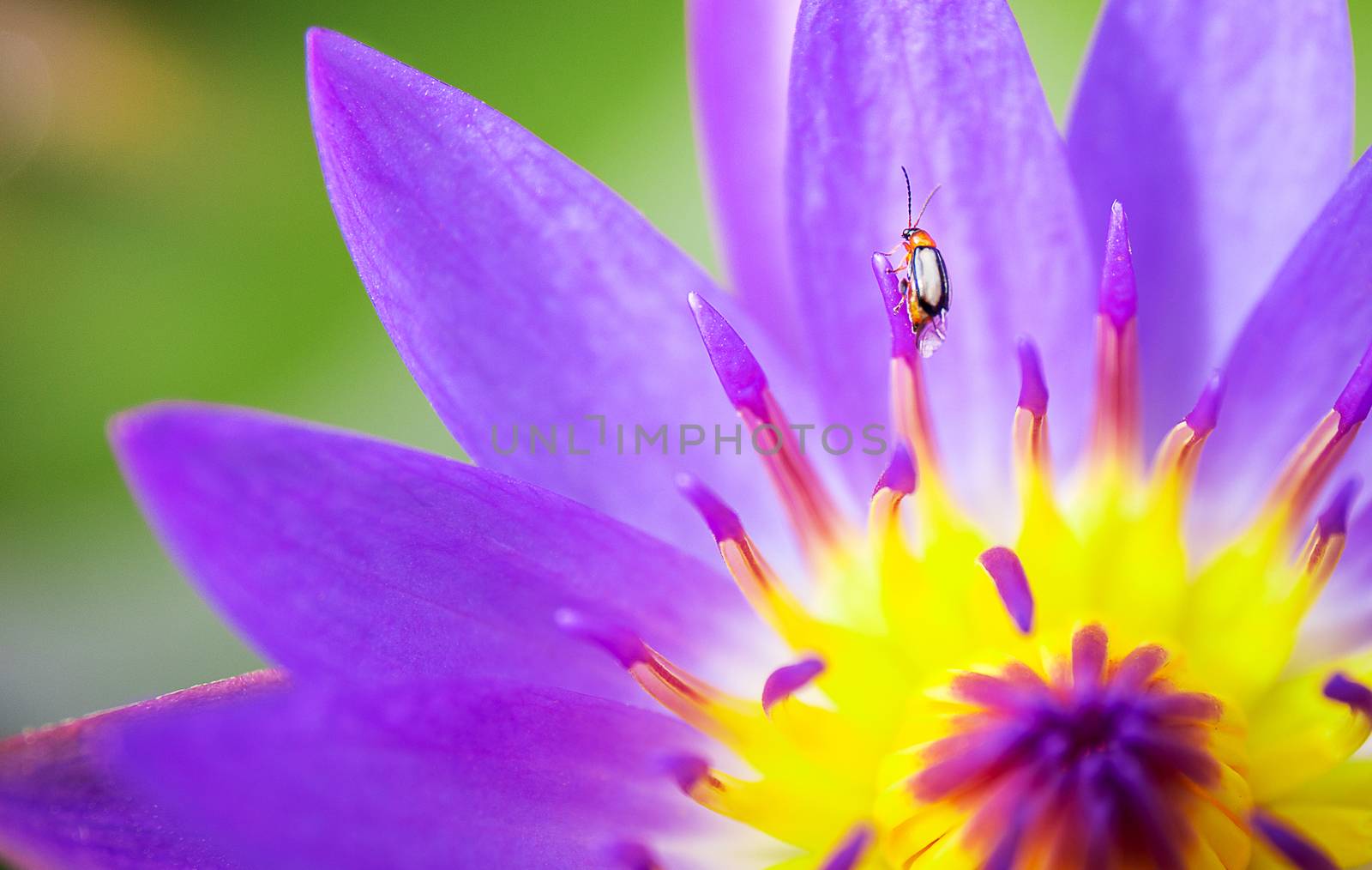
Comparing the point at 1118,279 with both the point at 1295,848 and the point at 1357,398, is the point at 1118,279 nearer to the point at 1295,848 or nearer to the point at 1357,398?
the point at 1357,398

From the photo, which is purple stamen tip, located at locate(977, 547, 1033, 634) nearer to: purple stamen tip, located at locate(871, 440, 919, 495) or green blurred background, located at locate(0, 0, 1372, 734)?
purple stamen tip, located at locate(871, 440, 919, 495)

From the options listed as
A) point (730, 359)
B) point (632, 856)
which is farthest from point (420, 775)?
point (730, 359)

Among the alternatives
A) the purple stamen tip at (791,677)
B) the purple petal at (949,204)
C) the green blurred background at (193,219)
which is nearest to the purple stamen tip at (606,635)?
the purple stamen tip at (791,677)

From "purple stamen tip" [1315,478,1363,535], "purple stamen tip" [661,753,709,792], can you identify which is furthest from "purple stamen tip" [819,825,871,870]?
"purple stamen tip" [1315,478,1363,535]

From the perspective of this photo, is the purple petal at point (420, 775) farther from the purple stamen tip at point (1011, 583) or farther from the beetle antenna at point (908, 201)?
the beetle antenna at point (908, 201)

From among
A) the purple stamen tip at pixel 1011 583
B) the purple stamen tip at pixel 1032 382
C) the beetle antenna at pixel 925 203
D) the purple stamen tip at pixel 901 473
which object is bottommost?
the purple stamen tip at pixel 1011 583

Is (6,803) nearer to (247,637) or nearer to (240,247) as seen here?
(247,637)

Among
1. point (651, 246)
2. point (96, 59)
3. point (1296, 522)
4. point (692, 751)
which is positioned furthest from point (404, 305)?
point (96, 59)
